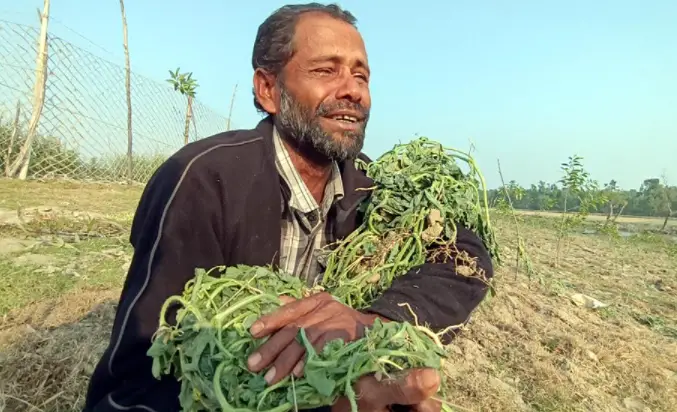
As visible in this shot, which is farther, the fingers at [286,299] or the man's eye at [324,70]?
the man's eye at [324,70]

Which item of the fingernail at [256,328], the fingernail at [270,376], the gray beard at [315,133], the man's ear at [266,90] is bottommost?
the fingernail at [270,376]

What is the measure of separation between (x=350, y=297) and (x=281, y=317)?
0.59 m

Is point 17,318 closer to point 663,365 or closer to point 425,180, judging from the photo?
point 425,180

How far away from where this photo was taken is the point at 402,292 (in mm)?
1849

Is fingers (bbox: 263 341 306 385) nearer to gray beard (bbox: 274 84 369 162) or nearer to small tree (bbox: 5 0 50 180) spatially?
gray beard (bbox: 274 84 369 162)

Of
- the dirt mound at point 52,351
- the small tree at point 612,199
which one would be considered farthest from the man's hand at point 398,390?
the small tree at point 612,199

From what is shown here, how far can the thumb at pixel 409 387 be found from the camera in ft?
4.08

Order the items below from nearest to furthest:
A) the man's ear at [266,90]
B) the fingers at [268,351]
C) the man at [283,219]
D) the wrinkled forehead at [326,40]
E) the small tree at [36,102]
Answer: the fingers at [268,351]
the man at [283,219]
the wrinkled forehead at [326,40]
the man's ear at [266,90]
the small tree at [36,102]

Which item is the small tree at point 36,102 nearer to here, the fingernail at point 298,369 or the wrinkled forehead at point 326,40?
the wrinkled forehead at point 326,40

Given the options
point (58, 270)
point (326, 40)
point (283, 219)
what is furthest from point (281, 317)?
point (58, 270)

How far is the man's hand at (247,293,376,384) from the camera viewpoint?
4.36ft

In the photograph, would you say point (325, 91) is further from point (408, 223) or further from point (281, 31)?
point (408, 223)

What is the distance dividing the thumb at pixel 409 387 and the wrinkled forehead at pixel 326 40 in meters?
1.54

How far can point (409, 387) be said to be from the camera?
125 cm
